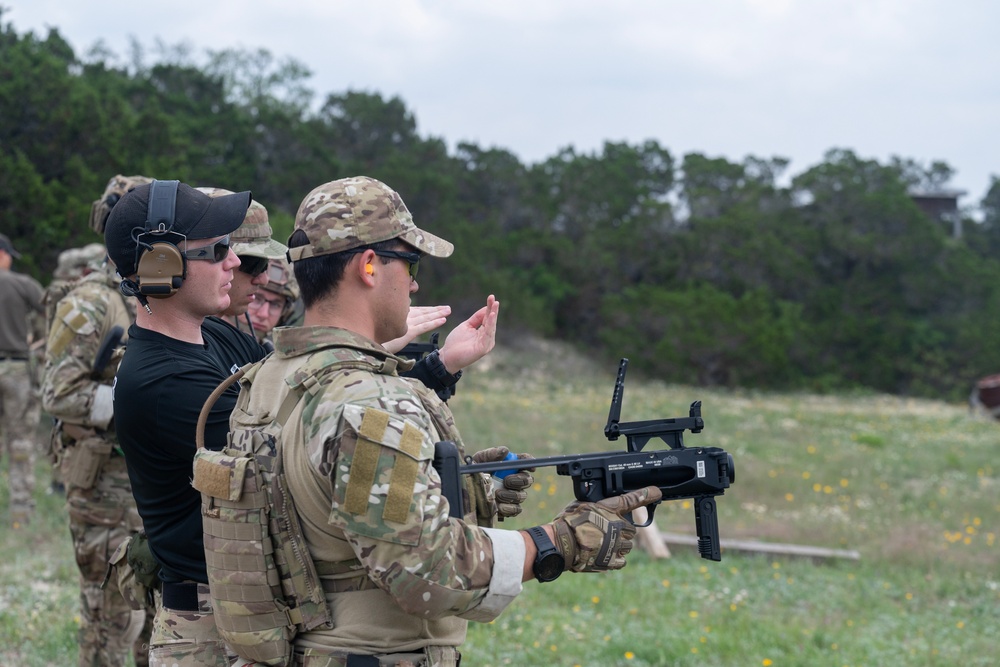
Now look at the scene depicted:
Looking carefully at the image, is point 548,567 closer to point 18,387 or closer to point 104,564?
point 104,564

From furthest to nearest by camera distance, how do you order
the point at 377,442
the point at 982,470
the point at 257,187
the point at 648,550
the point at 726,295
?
the point at 726,295 → the point at 257,187 → the point at 982,470 → the point at 648,550 → the point at 377,442

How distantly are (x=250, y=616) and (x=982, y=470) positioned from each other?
13667 millimetres

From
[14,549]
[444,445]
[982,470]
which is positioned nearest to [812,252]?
[982,470]

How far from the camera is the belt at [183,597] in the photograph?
9.73 ft

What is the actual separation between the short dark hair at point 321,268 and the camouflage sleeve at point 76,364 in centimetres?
232

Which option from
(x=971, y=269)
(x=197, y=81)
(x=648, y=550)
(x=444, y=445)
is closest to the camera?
(x=444, y=445)

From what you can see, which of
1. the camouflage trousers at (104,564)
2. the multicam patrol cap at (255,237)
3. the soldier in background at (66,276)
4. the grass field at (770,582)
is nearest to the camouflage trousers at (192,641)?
the multicam patrol cap at (255,237)

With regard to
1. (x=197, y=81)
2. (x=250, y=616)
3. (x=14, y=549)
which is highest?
(x=197, y=81)

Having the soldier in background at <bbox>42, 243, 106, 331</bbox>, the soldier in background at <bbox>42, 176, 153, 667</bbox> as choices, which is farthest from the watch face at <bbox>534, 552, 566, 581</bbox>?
the soldier in background at <bbox>42, 243, 106, 331</bbox>

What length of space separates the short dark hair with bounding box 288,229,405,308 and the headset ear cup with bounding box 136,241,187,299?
2.23 feet

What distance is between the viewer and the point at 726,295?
34594 mm

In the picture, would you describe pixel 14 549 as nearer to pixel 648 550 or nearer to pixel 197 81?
pixel 648 550

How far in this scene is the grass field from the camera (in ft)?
18.6

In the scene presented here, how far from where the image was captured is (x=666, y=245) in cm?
3766
